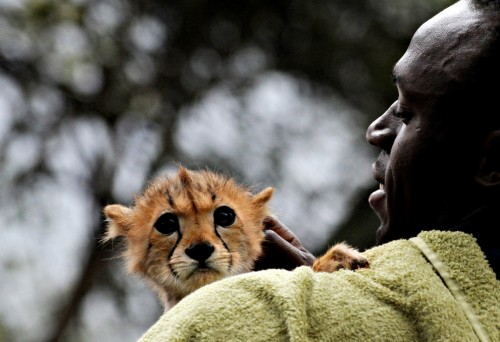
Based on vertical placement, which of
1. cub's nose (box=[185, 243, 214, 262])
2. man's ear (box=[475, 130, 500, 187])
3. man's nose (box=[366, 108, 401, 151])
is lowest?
cub's nose (box=[185, 243, 214, 262])

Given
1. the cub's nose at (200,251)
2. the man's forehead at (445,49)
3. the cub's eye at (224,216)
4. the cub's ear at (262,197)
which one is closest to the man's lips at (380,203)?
the man's forehead at (445,49)

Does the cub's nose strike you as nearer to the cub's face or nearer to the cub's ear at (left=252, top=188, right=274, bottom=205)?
the cub's face

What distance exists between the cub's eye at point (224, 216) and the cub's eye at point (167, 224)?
11cm

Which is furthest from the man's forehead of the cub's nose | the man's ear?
the cub's nose

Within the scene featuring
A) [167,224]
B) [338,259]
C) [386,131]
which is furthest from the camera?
[167,224]

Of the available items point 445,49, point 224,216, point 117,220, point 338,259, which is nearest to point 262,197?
point 224,216

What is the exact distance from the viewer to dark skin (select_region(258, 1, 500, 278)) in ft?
6.09

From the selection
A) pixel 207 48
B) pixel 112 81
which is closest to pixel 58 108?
pixel 112 81

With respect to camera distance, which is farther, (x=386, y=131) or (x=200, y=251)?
(x=200, y=251)

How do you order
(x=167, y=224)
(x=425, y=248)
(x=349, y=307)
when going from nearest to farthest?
(x=349, y=307) → (x=425, y=248) → (x=167, y=224)

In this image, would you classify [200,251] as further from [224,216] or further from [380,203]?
[380,203]

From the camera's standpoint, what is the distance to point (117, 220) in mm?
3301

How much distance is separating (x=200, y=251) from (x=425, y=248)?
1.09 metres

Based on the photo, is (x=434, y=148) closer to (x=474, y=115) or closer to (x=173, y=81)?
(x=474, y=115)
